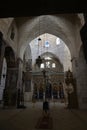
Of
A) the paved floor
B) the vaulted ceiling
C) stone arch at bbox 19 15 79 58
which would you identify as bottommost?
the paved floor

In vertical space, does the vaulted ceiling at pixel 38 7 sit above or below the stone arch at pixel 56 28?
below

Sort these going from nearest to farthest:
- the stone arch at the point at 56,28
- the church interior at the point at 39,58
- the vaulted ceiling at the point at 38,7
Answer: the vaulted ceiling at the point at 38,7, the church interior at the point at 39,58, the stone arch at the point at 56,28

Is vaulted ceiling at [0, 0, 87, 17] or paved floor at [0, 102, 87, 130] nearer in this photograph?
vaulted ceiling at [0, 0, 87, 17]

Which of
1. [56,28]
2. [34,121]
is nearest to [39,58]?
[56,28]

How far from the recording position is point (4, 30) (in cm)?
870

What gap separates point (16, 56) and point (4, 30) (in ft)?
11.9

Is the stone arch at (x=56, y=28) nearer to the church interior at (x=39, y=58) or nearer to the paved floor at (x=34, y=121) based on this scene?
the church interior at (x=39, y=58)

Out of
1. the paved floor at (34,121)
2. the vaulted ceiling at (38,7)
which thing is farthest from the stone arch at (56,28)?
the vaulted ceiling at (38,7)

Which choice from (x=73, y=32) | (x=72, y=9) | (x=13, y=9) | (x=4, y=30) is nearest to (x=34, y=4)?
(x=13, y=9)

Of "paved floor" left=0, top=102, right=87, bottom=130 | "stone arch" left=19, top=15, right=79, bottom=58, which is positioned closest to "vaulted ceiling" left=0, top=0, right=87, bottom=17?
"paved floor" left=0, top=102, right=87, bottom=130

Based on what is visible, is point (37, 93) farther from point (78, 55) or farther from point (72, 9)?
point (72, 9)

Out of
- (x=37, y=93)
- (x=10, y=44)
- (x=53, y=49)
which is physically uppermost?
(x=53, y=49)

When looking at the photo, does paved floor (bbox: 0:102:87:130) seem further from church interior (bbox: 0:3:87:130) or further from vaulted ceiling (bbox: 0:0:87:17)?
vaulted ceiling (bbox: 0:0:87:17)

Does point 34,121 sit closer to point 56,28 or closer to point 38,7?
point 38,7
